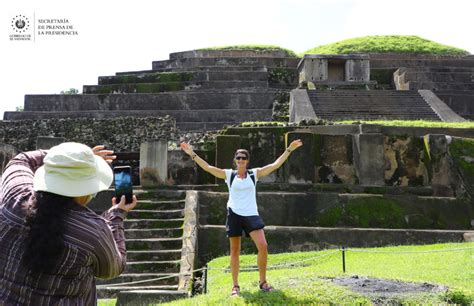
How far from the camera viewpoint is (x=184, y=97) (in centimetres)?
2250

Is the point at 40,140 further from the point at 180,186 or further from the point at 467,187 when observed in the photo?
the point at 467,187

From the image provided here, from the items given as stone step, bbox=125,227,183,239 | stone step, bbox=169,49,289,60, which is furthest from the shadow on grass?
stone step, bbox=169,49,289,60

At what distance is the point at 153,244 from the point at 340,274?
379 cm

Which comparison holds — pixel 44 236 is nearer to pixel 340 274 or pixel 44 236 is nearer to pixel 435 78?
pixel 340 274

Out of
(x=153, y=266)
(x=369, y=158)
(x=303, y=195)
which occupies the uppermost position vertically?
(x=369, y=158)

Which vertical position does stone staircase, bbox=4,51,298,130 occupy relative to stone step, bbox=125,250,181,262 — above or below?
above

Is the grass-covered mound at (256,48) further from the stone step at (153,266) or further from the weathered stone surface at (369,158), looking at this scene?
the stone step at (153,266)

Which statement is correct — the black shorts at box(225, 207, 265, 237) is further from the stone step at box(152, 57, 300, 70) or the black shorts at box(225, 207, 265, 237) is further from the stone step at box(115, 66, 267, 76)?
the stone step at box(152, 57, 300, 70)

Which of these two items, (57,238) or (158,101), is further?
(158,101)

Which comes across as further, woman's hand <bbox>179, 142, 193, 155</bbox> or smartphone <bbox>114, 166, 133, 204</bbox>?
woman's hand <bbox>179, 142, 193, 155</bbox>

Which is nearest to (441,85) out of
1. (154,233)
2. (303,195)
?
(303,195)

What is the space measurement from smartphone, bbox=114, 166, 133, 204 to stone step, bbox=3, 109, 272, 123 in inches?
697

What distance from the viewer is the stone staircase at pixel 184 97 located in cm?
2086

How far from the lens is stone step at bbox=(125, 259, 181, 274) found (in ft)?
25.9
